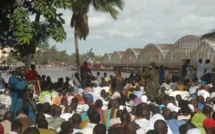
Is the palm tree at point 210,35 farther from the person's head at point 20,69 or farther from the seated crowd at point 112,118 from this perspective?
the person's head at point 20,69

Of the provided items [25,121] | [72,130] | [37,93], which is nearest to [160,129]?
[72,130]

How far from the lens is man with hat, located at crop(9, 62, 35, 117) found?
7.26 meters

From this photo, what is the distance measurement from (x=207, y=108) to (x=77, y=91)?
595 centimetres

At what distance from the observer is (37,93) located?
11680 mm

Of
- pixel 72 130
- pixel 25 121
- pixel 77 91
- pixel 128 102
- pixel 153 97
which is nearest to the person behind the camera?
Answer: pixel 72 130

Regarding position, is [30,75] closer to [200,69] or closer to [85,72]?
[85,72]

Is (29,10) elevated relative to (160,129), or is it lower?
elevated

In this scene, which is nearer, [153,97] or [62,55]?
[153,97]

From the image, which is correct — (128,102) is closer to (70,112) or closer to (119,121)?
(70,112)

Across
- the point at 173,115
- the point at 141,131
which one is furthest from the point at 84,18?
the point at 141,131

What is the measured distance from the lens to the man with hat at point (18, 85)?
7.26m

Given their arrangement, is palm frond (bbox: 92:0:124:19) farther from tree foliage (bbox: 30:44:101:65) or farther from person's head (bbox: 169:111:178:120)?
tree foliage (bbox: 30:44:101:65)

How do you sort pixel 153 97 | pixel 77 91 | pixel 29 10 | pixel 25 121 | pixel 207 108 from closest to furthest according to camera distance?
pixel 25 121, pixel 207 108, pixel 29 10, pixel 153 97, pixel 77 91

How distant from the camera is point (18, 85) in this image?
7254 mm
